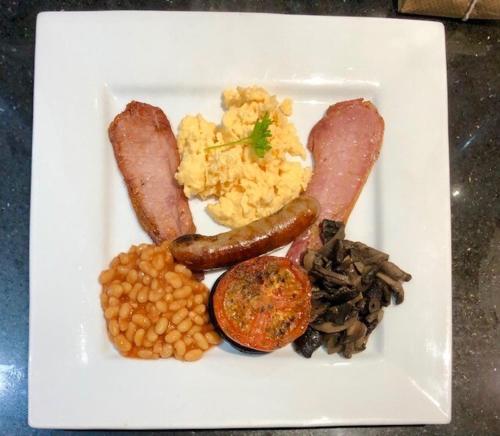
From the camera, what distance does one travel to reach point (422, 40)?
259 cm

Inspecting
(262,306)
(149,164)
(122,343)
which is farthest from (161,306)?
(149,164)

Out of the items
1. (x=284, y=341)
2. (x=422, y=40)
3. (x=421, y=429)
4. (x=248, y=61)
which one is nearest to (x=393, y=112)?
(x=422, y=40)

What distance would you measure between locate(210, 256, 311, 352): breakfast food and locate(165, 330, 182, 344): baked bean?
18 cm

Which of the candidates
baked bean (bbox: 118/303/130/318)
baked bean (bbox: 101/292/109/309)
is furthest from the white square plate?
baked bean (bbox: 118/303/130/318)

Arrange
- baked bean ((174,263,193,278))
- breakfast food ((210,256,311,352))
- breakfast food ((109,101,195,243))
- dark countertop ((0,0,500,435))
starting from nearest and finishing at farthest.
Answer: breakfast food ((210,256,311,352)) < baked bean ((174,263,193,278)) < breakfast food ((109,101,195,243)) < dark countertop ((0,0,500,435))

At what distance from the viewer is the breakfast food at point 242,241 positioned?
2299mm

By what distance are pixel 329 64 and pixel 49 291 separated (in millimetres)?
1674

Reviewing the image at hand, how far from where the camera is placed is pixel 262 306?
227 cm

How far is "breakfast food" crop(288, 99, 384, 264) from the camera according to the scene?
2.57 metres

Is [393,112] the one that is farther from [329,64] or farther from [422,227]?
[422,227]

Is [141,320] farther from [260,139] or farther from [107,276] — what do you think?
[260,139]

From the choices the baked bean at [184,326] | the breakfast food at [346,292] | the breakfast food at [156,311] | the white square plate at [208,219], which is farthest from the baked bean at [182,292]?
the breakfast food at [346,292]

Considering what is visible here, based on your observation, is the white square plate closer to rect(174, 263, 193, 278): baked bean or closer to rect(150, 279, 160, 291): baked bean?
rect(174, 263, 193, 278): baked bean

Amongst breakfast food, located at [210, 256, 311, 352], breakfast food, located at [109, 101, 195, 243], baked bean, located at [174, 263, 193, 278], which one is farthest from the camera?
breakfast food, located at [109, 101, 195, 243]
